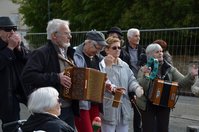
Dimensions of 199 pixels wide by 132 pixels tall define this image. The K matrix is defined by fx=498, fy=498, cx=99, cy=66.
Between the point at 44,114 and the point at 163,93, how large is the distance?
3.10 meters

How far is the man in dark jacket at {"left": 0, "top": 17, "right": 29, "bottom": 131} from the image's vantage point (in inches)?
246

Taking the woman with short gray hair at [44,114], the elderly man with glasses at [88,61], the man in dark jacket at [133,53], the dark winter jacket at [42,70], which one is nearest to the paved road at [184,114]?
the man in dark jacket at [133,53]

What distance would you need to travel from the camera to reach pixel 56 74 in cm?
586

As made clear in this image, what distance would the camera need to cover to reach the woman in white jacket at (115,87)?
22.7 feet

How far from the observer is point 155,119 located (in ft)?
25.1

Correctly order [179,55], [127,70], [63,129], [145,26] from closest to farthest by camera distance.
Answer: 1. [63,129]
2. [127,70]
3. [179,55]
4. [145,26]

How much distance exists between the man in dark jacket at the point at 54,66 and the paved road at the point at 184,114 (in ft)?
14.3

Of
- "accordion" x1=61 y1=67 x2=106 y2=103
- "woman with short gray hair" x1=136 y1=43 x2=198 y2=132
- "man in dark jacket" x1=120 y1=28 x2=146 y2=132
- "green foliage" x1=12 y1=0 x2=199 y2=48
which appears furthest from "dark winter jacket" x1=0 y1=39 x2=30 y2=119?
"green foliage" x1=12 y1=0 x2=199 y2=48

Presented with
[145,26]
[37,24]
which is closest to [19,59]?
[145,26]

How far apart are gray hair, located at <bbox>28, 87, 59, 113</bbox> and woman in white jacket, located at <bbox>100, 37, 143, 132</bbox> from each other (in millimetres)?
2090

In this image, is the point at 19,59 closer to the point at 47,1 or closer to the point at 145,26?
the point at 145,26

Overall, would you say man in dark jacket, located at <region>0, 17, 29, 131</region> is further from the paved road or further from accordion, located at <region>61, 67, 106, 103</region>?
the paved road

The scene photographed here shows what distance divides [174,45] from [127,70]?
5.28 m

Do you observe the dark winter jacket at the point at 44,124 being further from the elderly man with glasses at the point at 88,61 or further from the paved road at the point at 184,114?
the paved road at the point at 184,114
